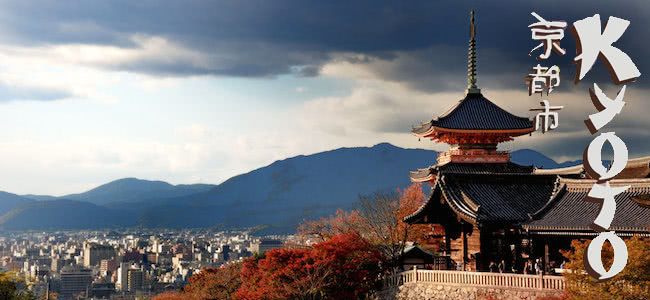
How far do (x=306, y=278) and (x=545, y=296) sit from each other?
10.2 m

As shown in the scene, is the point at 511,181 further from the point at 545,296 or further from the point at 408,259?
the point at 545,296

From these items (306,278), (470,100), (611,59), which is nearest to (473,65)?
(470,100)

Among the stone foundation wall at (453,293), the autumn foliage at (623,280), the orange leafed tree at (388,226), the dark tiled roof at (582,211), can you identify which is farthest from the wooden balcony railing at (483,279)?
Result: the orange leafed tree at (388,226)

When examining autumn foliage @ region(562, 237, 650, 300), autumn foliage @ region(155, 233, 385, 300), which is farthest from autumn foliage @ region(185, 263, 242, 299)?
autumn foliage @ region(562, 237, 650, 300)

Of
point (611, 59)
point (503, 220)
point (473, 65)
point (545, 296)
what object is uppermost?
point (473, 65)

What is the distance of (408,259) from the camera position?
36.5 meters

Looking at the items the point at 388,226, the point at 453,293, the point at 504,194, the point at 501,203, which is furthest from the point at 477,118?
the point at 453,293

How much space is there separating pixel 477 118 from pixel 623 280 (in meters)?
18.0

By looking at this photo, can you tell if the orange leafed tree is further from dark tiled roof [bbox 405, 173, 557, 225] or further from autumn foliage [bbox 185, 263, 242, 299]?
autumn foliage [bbox 185, 263, 242, 299]

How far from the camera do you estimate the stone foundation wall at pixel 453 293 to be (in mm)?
27323

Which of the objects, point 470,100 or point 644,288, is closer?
point 644,288

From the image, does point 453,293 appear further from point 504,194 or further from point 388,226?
point 388,226

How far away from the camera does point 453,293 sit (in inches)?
1167

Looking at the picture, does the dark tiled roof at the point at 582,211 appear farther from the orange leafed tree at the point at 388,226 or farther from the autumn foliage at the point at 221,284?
the autumn foliage at the point at 221,284
